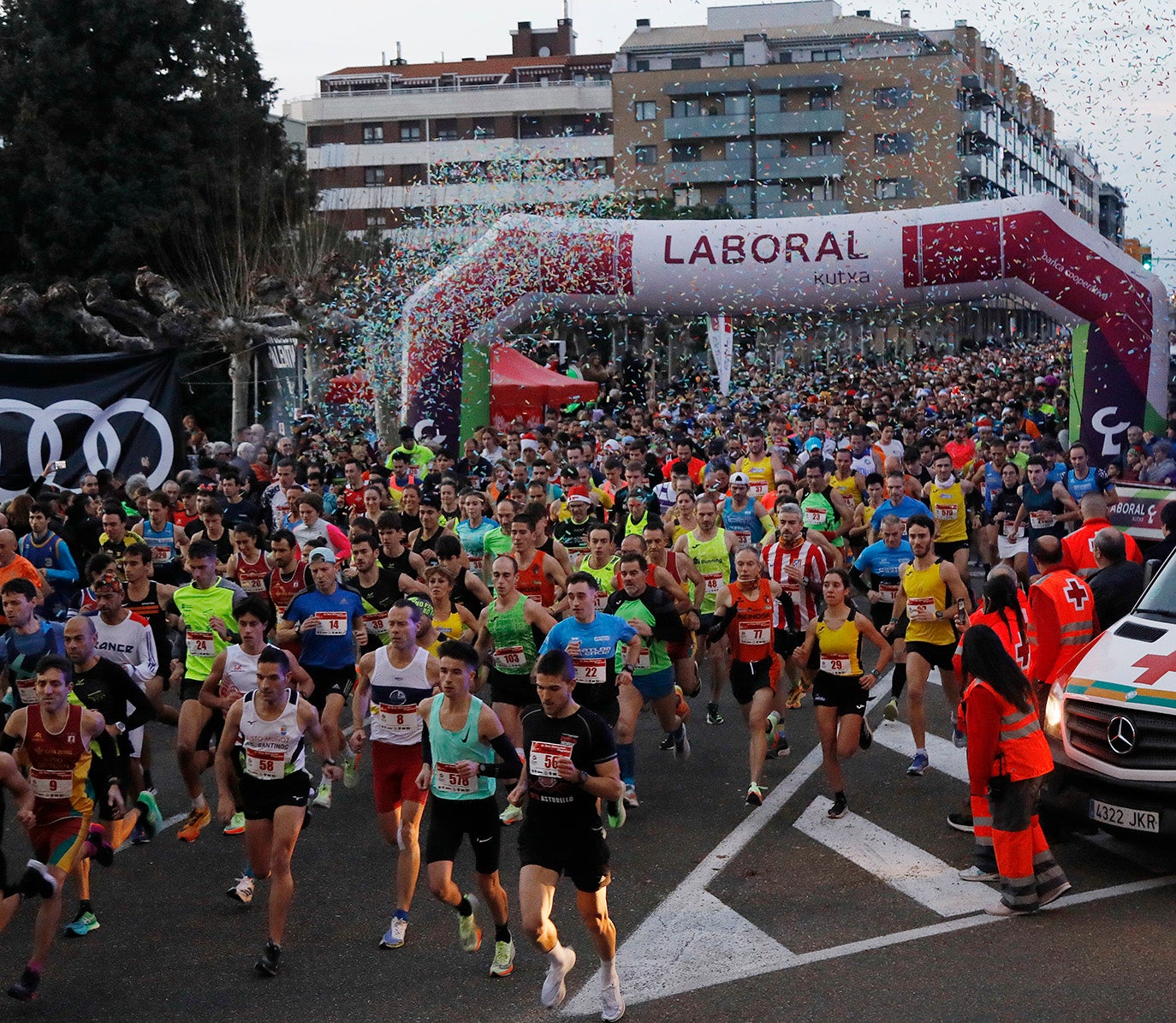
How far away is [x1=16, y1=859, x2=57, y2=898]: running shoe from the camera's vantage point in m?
6.86

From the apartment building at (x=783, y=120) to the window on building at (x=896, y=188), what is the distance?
83 millimetres

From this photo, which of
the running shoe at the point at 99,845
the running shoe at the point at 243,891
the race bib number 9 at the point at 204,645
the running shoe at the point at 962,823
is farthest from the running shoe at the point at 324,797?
the running shoe at the point at 962,823

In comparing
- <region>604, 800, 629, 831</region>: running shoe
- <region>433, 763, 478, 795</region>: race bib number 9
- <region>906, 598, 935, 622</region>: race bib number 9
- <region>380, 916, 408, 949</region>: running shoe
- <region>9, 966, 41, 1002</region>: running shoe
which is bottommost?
<region>380, 916, 408, 949</region>: running shoe

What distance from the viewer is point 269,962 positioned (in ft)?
23.1

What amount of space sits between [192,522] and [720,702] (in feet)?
15.7

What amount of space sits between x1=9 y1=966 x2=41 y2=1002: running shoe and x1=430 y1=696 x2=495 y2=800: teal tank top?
6.28ft

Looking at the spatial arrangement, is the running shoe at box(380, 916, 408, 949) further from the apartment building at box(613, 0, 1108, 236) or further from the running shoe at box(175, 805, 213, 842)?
the apartment building at box(613, 0, 1108, 236)

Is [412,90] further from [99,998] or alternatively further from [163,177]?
[99,998]

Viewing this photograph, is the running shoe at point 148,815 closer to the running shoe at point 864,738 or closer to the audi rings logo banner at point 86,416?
the running shoe at point 864,738

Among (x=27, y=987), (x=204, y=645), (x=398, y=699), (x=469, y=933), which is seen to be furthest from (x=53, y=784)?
(x=204, y=645)

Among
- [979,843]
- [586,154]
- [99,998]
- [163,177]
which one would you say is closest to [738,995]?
[979,843]

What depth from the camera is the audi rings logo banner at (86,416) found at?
1559 cm

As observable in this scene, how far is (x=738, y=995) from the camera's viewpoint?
22.0 feet

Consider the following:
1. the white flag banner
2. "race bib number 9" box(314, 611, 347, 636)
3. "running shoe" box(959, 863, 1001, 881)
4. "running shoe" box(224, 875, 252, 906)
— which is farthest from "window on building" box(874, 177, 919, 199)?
"running shoe" box(224, 875, 252, 906)
